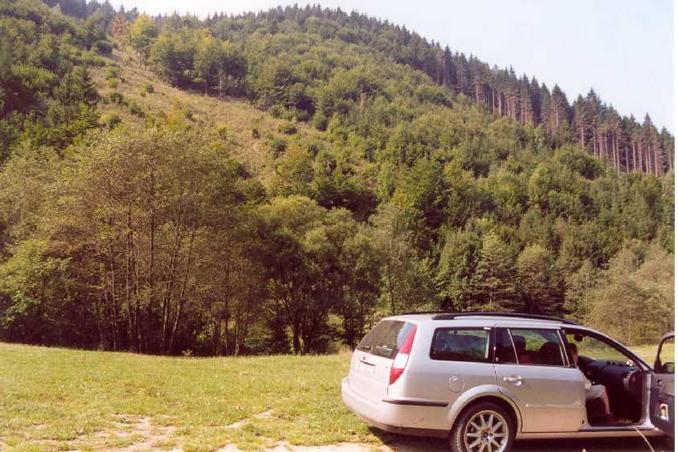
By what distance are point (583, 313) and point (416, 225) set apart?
27312 mm

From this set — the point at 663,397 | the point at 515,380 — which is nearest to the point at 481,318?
the point at 515,380

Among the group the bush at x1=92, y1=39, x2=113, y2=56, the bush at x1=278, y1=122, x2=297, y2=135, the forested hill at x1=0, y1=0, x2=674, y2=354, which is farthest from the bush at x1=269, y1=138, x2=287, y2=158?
the bush at x1=92, y1=39, x2=113, y2=56

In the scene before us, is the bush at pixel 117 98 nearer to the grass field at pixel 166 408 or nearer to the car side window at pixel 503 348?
the grass field at pixel 166 408

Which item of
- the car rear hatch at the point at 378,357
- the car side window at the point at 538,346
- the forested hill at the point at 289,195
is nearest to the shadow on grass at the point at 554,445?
the car rear hatch at the point at 378,357

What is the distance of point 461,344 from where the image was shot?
7.29 metres

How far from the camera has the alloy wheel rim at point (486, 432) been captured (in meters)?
6.94

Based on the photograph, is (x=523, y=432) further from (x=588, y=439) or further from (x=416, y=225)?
(x=416, y=225)

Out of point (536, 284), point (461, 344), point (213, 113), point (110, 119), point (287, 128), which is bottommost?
point (536, 284)

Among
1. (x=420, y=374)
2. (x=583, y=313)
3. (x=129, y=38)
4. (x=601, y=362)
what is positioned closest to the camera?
(x=420, y=374)

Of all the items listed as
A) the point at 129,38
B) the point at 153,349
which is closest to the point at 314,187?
the point at 153,349

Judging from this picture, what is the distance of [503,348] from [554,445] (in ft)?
5.83

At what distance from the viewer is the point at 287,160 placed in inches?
3268

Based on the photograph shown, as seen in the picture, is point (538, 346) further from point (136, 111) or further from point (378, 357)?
point (136, 111)

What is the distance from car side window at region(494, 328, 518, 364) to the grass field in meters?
2.16
